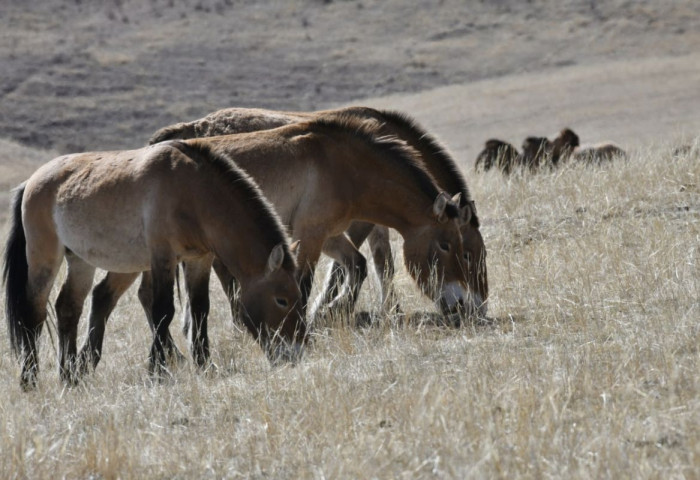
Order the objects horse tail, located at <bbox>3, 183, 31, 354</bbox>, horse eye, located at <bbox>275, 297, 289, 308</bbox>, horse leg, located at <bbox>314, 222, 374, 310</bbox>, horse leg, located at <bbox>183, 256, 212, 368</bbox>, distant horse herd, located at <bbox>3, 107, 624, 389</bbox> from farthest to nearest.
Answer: horse leg, located at <bbox>314, 222, 374, 310</bbox>
horse tail, located at <bbox>3, 183, 31, 354</bbox>
horse leg, located at <bbox>183, 256, 212, 368</bbox>
distant horse herd, located at <bbox>3, 107, 624, 389</bbox>
horse eye, located at <bbox>275, 297, 289, 308</bbox>

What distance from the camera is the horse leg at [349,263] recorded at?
9.36 m

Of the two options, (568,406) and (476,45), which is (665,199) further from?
(476,45)

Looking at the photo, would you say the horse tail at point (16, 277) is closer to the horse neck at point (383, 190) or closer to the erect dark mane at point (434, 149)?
the horse neck at point (383, 190)

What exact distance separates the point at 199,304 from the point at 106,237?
33.7 inches

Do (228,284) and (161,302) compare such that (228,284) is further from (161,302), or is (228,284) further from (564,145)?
(564,145)

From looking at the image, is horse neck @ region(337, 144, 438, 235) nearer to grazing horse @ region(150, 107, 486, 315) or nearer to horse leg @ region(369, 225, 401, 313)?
grazing horse @ region(150, 107, 486, 315)

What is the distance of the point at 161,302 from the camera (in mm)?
7551

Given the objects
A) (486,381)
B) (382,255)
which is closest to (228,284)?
(382,255)

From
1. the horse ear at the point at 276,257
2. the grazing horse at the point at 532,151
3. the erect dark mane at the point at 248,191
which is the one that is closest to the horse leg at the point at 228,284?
the erect dark mane at the point at 248,191

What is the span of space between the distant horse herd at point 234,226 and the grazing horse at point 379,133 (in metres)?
0.02

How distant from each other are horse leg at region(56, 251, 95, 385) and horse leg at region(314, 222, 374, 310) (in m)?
2.13

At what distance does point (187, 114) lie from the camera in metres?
31.5

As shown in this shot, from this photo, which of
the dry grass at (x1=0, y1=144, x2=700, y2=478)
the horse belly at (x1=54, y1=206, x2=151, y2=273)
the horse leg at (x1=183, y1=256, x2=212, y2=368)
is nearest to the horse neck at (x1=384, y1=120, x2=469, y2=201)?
→ the dry grass at (x1=0, y1=144, x2=700, y2=478)

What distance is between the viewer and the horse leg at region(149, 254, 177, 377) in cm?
748
